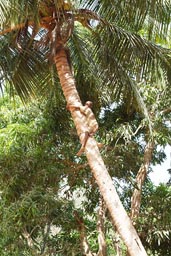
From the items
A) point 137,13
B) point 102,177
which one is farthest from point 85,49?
point 102,177

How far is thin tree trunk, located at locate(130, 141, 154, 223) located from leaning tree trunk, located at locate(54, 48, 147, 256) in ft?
4.92

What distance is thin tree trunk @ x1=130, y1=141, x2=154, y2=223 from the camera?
5328 millimetres

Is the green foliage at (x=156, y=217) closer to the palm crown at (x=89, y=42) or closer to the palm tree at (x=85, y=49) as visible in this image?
the palm tree at (x=85, y=49)

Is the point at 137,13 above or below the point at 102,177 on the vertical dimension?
above

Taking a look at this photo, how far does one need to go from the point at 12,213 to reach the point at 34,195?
1.13 feet

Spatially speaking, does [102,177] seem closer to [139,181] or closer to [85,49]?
[139,181]

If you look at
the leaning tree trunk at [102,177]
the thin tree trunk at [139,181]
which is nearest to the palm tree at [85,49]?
the leaning tree trunk at [102,177]

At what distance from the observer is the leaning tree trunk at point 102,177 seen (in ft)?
10.8

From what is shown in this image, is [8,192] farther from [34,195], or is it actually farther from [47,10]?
[47,10]

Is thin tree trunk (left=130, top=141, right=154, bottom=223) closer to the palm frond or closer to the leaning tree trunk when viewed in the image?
the leaning tree trunk

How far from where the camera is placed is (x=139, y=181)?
18.1 ft

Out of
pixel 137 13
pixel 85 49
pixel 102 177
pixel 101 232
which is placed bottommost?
pixel 102 177

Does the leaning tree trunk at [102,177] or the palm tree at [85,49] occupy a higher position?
the palm tree at [85,49]

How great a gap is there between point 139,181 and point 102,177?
2.04m
